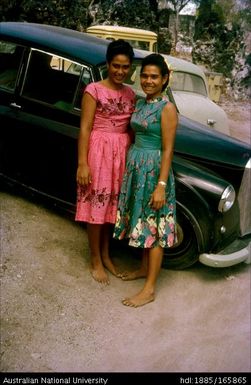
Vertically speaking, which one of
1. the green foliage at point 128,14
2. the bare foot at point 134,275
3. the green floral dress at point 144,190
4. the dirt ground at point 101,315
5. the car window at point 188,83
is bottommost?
the dirt ground at point 101,315

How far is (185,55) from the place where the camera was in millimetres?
16672

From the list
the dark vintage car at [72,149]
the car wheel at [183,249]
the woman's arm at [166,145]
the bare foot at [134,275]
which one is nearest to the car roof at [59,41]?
the dark vintage car at [72,149]

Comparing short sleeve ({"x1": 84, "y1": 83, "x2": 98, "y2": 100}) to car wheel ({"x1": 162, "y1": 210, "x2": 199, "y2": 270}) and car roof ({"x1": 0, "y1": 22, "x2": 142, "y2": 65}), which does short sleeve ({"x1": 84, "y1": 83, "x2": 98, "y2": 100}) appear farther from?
car wheel ({"x1": 162, "y1": 210, "x2": 199, "y2": 270})

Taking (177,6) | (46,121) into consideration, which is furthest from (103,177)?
(177,6)

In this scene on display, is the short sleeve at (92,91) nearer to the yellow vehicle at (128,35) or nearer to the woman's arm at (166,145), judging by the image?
the woman's arm at (166,145)

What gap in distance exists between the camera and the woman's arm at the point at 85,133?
2773 millimetres

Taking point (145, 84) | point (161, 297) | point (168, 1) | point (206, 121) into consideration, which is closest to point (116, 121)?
point (145, 84)

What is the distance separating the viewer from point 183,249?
11.5 ft

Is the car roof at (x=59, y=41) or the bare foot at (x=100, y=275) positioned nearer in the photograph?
the bare foot at (x=100, y=275)

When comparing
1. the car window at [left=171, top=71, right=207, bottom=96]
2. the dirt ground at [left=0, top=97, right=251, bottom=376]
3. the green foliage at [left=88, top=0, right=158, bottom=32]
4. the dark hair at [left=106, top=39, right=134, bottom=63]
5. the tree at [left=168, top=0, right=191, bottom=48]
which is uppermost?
the tree at [left=168, top=0, right=191, bottom=48]

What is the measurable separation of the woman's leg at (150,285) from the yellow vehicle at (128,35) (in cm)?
777

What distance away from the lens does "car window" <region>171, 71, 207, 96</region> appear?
24.9 feet

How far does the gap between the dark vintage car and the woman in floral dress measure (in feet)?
1.32

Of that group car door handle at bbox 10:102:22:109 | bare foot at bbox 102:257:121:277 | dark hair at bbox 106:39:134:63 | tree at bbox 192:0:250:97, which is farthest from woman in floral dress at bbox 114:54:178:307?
tree at bbox 192:0:250:97
